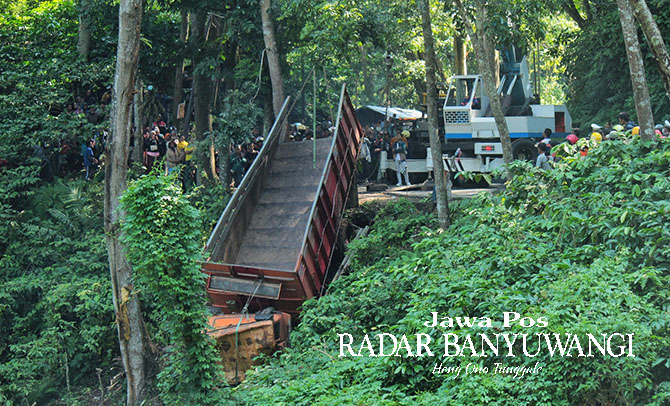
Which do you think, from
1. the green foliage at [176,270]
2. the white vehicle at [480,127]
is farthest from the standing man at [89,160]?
the green foliage at [176,270]

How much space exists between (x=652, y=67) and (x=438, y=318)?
13.4 m

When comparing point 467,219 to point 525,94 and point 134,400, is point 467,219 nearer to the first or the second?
point 134,400

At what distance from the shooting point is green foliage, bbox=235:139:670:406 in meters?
8.33

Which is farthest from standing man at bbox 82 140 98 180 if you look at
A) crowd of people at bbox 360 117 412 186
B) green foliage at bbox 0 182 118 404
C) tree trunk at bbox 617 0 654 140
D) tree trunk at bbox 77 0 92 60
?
tree trunk at bbox 617 0 654 140

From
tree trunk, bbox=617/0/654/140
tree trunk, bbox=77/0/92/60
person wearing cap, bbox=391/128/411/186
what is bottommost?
person wearing cap, bbox=391/128/411/186

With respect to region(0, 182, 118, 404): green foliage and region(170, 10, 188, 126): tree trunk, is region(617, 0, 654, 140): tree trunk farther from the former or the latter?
region(170, 10, 188, 126): tree trunk

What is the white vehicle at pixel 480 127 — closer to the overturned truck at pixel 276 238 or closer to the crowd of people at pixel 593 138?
the crowd of people at pixel 593 138

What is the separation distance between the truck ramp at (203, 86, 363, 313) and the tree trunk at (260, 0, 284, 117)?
105cm

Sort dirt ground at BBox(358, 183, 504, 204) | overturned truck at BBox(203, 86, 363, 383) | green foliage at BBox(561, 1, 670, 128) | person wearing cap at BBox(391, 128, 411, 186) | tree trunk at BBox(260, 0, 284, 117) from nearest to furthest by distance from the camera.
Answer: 1. overturned truck at BBox(203, 86, 363, 383)
2. tree trunk at BBox(260, 0, 284, 117)
3. dirt ground at BBox(358, 183, 504, 204)
4. green foliage at BBox(561, 1, 670, 128)
5. person wearing cap at BBox(391, 128, 411, 186)

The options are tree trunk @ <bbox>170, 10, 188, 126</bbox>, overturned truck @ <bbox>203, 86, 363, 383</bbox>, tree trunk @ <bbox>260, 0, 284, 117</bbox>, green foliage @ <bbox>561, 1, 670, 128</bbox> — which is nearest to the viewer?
overturned truck @ <bbox>203, 86, 363, 383</bbox>

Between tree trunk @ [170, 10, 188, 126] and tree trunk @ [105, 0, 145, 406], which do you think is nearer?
tree trunk @ [105, 0, 145, 406]

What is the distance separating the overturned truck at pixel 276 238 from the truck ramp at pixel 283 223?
0.02m

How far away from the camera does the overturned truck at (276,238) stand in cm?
1247

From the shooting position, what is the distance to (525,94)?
894 inches
